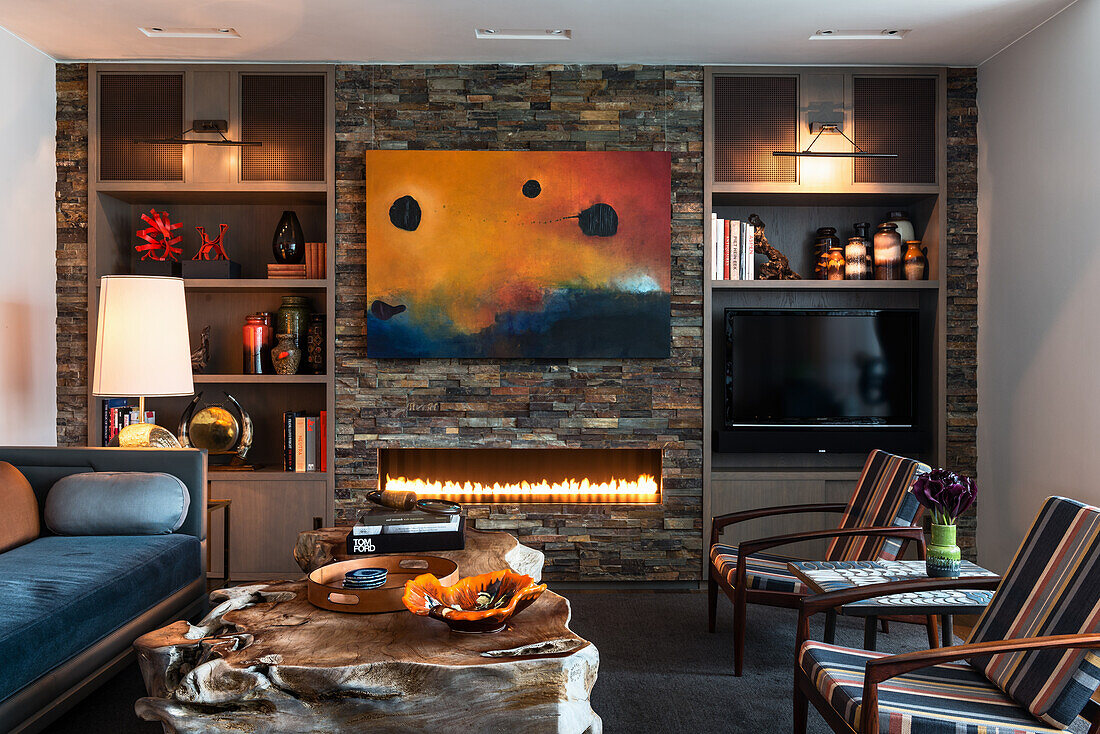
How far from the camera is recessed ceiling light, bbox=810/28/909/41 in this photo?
12.0 feet

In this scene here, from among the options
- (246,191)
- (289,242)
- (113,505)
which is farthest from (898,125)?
(113,505)

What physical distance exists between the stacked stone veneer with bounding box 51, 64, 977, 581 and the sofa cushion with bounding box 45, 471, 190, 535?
108cm

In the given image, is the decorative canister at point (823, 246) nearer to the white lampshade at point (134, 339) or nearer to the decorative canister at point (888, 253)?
the decorative canister at point (888, 253)

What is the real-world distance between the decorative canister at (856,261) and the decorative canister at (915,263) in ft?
0.72

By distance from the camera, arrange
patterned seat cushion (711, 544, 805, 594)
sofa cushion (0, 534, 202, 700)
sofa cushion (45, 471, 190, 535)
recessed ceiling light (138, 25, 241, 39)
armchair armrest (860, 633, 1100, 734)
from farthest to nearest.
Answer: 1. recessed ceiling light (138, 25, 241, 39)
2. sofa cushion (45, 471, 190, 535)
3. patterned seat cushion (711, 544, 805, 594)
4. sofa cushion (0, 534, 202, 700)
5. armchair armrest (860, 633, 1100, 734)

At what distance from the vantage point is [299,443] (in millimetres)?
4023

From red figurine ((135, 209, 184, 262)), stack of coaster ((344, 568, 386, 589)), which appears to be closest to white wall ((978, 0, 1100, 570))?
stack of coaster ((344, 568, 386, 589))

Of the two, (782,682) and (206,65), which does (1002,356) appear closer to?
(782,682)

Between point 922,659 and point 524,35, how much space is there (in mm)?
3166

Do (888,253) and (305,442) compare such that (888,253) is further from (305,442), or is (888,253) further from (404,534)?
→ (305,442)

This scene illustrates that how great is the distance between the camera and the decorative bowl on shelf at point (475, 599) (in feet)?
6.16

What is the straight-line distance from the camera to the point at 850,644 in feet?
10.4

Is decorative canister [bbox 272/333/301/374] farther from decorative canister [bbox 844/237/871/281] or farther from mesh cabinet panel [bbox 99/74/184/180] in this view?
decorative canister [bbox 844/237/871/281]

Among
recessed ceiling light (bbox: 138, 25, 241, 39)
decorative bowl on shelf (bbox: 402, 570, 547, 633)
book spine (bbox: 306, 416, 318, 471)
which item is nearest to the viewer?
decorative bowl on shelf (bbox: 402, 570, 547, 633)
